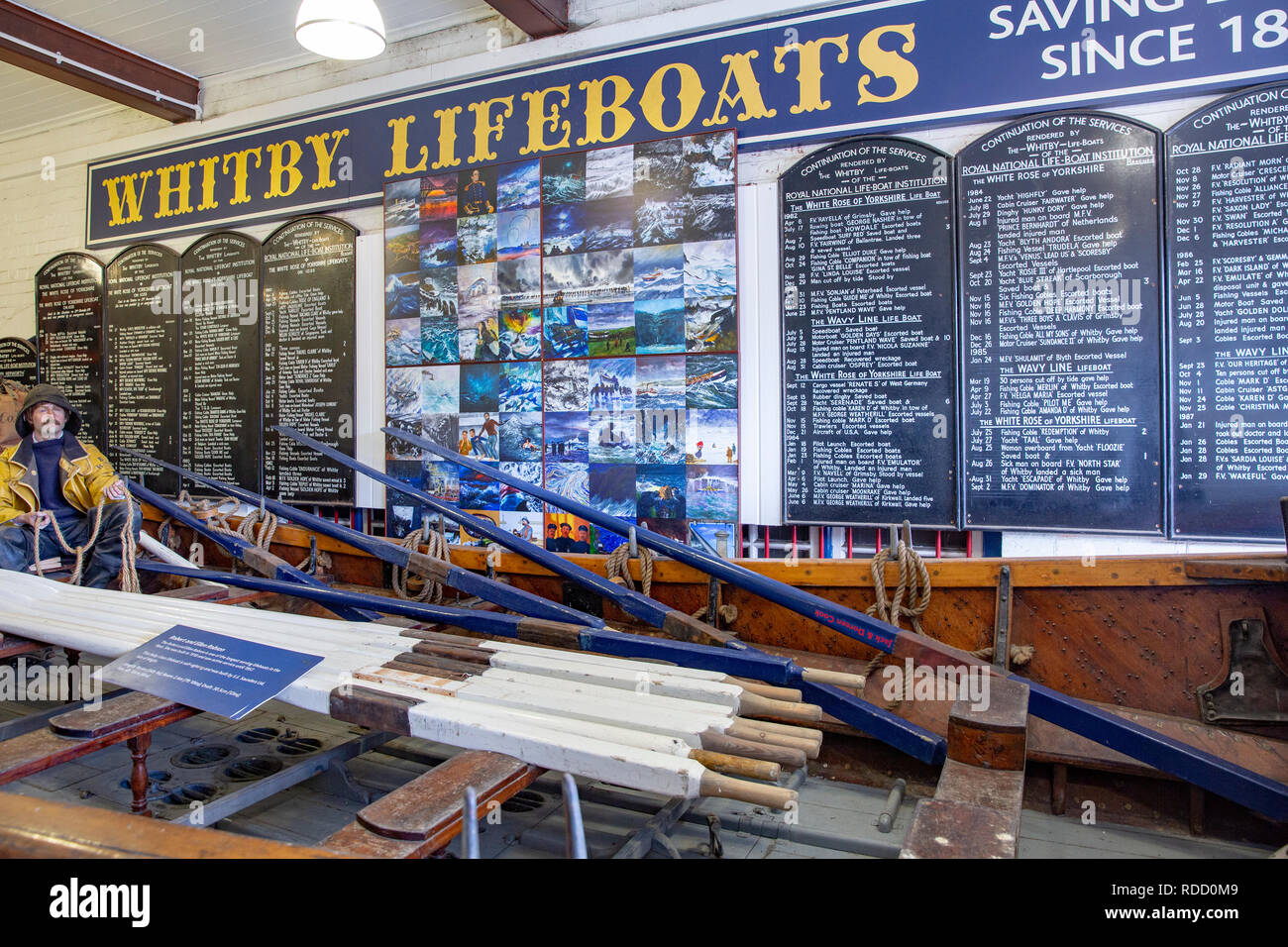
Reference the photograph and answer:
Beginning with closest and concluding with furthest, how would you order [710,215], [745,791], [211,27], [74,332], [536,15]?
[745,791], [710,215], [536,15], [211,27], [74,332]

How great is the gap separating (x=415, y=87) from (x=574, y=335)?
7.28ft

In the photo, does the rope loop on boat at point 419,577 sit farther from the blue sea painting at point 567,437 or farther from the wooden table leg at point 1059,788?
the wooden table leg at point 1059,788

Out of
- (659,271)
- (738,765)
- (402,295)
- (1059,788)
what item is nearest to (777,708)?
(738,765)

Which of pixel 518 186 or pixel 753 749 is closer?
pixel 753 749

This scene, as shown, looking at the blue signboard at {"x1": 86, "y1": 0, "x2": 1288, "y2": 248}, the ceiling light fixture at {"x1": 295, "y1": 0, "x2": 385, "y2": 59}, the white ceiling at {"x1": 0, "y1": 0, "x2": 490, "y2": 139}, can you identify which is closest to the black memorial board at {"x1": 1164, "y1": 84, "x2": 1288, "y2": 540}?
the blue signboard at {"x1": 86, "y1": 0, "x2": 1288, "y2": 248}

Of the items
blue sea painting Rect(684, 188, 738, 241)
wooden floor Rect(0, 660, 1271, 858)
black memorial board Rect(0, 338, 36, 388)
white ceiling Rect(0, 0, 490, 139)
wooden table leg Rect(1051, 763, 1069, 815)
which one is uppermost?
white ceiling Rect(0, 0, 490, 139)

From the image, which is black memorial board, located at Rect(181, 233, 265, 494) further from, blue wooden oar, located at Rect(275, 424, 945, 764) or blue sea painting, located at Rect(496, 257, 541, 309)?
blue wooden oar, located at Rect(275, 424, 945, 764)

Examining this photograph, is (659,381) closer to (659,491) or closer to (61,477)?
(659,491)

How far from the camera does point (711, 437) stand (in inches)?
166

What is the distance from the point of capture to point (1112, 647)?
2523mm

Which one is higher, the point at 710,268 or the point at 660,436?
the point at 710,268

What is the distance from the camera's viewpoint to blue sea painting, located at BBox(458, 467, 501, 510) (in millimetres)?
4824

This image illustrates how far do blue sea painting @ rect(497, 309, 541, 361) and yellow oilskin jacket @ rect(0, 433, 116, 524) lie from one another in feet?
7.66
